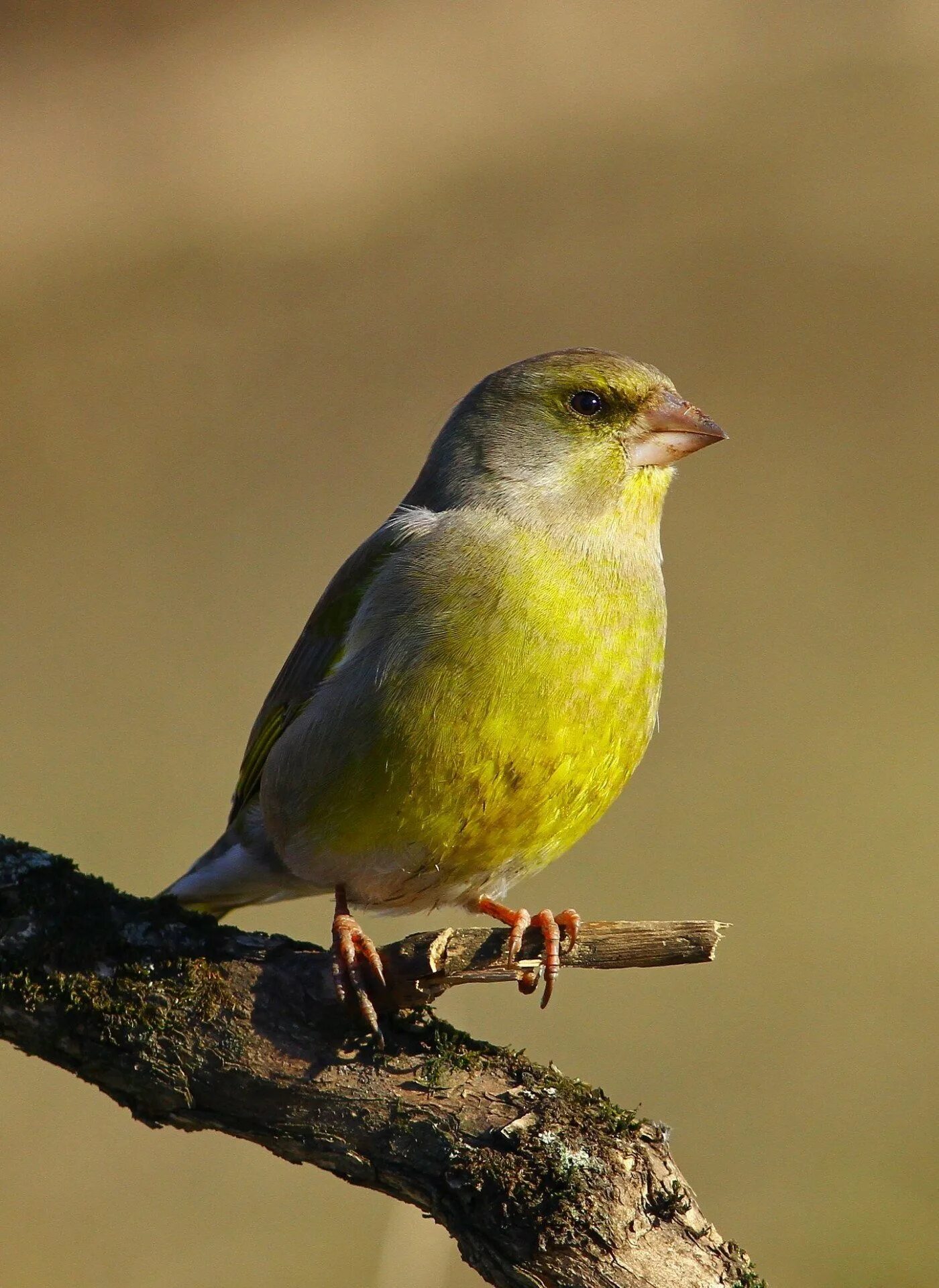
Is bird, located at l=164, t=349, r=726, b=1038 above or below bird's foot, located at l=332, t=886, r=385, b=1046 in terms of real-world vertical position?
above

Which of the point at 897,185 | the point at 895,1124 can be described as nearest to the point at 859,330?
the point at 897,185

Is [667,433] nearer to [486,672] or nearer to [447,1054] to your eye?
[486,672]

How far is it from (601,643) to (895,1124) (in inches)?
194

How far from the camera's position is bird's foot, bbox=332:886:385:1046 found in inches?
140

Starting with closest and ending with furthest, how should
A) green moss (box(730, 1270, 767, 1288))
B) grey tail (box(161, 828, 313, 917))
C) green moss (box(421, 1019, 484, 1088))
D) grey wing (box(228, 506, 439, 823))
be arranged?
green moss (box(730, 1270, 767, 1288)), green moss (box(421, 1019, 484, 1088)), grey wing (box(228, 506, 439, 823)), grey tail (box(161, 828, 313, 917))

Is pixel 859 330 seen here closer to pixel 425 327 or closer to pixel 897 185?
pixel 897 185

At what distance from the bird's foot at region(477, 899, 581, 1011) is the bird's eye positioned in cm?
155

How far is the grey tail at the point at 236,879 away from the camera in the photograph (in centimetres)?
473

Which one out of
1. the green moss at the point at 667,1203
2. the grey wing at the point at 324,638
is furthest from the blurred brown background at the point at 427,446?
the green moss at the point at 667,1203

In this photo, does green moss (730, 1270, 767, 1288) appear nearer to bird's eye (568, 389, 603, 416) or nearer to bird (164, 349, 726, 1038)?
bird (164, 349, 726, 1038)

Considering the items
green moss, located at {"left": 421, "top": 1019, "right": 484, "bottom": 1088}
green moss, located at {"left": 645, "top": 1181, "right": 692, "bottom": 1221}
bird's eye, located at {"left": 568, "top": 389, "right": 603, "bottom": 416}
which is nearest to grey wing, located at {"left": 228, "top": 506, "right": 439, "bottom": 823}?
bird's eye, located at {"left": 568, "top": 389, "right": 603, "bottom": 416}

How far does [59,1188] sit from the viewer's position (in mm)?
7121

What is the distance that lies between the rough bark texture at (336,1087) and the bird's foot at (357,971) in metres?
0.05

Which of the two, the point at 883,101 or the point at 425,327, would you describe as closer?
the point at 425,327
